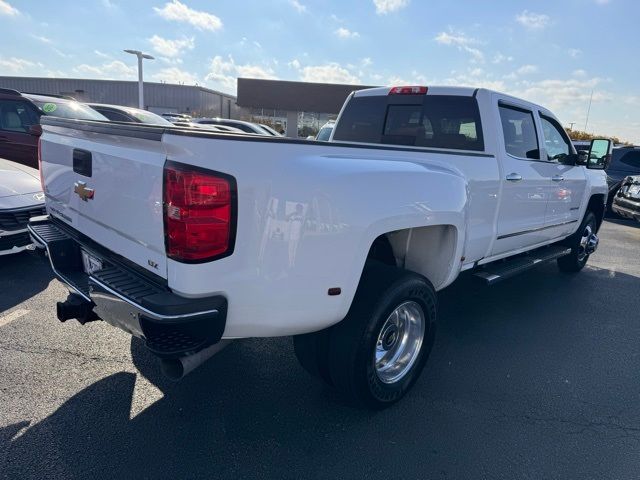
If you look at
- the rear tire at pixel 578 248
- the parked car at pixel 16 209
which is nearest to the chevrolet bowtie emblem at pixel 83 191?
the parked car at pixel 16 209

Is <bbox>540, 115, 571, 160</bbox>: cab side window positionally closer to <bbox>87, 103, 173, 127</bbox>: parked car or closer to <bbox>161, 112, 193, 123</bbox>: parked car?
<bbox>87, 103, 173, 127</bbox>: parked car

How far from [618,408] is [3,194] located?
19.5ft

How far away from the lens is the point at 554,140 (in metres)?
5.00

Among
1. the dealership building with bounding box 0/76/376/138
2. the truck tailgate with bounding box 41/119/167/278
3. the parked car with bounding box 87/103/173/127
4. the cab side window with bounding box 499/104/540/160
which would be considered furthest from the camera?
the dealership building with bounding box 0/76/376/138

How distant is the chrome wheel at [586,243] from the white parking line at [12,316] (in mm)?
6478

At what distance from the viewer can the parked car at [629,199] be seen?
9.31 metres

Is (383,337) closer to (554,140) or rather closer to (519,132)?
(519,132)

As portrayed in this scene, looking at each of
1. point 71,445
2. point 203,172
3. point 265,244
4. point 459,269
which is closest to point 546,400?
point 459,269

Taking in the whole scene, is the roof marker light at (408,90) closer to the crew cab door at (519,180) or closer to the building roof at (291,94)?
the crew cab door at (519,180)

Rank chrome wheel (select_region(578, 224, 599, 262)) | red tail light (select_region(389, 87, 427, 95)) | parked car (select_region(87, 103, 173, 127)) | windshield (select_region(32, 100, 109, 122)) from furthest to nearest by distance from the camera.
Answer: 1. parked car (select_region(87, 103, 173, 127))
2. windshield (select_region(32, 100, 109, 122))
3. chrome wheel (select_region(578, 224, 599, 262))
4. red tail light (select_region(389, 87, 427, 95))

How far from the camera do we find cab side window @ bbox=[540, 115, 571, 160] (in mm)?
4742

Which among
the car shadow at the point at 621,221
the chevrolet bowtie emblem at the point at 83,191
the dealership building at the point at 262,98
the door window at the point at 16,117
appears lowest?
the car shadow at the point at 621,221

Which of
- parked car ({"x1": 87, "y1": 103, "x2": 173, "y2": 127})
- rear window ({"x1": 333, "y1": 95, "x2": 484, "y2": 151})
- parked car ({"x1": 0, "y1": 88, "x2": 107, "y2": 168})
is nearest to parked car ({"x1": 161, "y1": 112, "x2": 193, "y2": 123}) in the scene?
parked car ({"x1": 87, "y1": 103, "x2": 173, "y2": 127})

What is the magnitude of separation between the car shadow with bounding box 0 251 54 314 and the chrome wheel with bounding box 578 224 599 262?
252 inches
